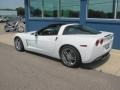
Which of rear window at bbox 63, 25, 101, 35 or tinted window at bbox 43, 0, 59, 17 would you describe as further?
tinted window at bbox 43, 0, 59, 17

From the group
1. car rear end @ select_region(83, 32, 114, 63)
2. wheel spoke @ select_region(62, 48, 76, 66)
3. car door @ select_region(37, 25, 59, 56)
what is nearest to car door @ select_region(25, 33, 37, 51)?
car door @ select_region(37, 25, 59, 56)

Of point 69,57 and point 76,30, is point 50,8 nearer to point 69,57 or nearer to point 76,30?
point 76,30

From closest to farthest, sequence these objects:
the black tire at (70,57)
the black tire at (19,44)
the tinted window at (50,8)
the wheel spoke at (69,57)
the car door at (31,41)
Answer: the black tire at (70,57) < the wheel spoke at (69,57) < the car door at (31,41) < the black tire at (19,44) < the tinted window at (50,8)

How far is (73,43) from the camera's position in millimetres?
5465

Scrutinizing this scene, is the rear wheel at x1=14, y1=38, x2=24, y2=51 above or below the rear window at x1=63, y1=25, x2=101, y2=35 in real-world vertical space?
below

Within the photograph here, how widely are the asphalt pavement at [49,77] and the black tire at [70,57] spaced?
16cm

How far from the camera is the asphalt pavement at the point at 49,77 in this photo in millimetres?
4289

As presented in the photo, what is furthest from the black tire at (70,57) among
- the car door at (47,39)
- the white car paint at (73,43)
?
the car door at (47,39)

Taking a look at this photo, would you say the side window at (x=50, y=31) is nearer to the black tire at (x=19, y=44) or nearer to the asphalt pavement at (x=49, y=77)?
the asphalt pavement at (x=49, y=77)

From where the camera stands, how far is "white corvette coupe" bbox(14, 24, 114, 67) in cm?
524

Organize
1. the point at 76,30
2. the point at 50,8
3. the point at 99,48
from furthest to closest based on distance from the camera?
the point at 50,8 < the point at 76,30 < the point at 99,48

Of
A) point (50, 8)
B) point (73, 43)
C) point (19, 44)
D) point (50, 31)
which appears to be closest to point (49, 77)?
point (73, 43)

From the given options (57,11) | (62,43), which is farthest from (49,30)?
(57,11)

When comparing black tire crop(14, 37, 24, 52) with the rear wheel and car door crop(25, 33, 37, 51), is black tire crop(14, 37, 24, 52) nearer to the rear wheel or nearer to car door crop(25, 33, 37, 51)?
the rear wheel
